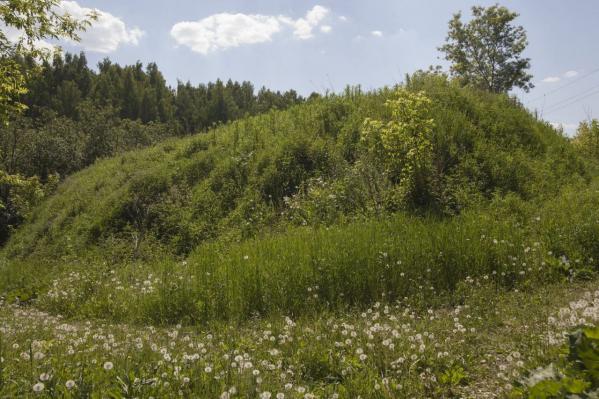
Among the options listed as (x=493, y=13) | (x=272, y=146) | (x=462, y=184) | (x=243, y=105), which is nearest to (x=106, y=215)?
(x=272, y=146)

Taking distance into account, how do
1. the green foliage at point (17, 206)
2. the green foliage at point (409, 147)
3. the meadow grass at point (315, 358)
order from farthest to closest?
the green foliage at point (17, 206), the green foliage at point (409, 147), the meadow grass at point (315, 358)

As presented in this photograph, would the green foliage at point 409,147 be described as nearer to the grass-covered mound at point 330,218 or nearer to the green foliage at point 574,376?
the grass-covered mound at point 330,218

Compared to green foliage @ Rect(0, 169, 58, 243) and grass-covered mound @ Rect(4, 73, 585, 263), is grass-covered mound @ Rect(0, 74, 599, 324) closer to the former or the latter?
grass-covered mound @ Rect(4, 73, 585, 263)

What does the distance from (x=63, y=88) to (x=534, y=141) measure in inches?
2642

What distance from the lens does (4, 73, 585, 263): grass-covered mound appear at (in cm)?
1001

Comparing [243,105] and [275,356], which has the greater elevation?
[243,105]

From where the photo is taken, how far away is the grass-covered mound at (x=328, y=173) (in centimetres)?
1001

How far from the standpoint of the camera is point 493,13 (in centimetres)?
3884

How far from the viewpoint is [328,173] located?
1186cm

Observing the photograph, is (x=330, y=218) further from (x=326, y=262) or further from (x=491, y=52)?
(x=491, y=52)

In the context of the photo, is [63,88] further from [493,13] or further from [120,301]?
[120,301]

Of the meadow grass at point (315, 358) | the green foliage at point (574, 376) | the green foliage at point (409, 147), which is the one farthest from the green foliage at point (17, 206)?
the green foliage at point (574, 376)

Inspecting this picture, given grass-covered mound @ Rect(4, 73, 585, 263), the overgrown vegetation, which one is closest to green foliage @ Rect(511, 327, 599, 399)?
the overgrown vegetation

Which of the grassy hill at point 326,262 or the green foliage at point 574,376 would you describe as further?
the grassy hill at point 326,262
